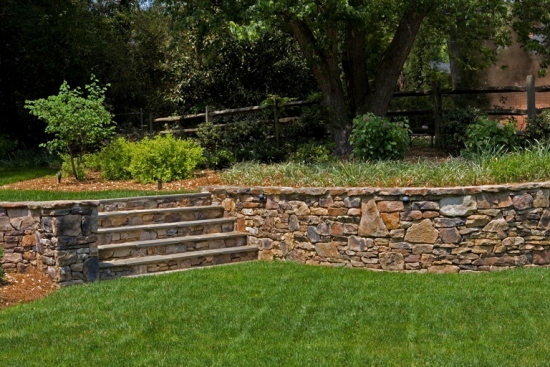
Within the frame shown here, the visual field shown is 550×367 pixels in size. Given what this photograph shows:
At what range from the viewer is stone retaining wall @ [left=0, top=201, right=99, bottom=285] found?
7.91 meters

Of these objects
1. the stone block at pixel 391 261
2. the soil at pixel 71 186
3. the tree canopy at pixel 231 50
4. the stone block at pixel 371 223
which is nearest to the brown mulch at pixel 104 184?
the soil at pixel 71 186

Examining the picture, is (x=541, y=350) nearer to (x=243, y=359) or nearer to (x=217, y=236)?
(x=243, y=359)

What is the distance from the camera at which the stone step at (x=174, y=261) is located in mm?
8414

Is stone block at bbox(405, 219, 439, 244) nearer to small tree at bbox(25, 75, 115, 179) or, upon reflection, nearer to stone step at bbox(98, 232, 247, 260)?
stone step at bbox(98, 232, 247, 260)

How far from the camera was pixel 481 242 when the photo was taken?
26.5ft

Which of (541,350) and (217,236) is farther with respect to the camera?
(217,236)

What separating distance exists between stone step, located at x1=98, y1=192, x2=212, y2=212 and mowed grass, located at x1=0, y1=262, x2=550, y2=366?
1.78 m

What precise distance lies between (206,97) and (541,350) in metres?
13.1

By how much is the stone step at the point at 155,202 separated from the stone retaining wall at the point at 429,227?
71.0 inches

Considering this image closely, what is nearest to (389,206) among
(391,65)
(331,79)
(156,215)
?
(156,215)

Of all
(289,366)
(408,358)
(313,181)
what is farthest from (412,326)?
(313,181)

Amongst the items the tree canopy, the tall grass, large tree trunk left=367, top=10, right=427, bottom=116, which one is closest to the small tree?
the tree canopy

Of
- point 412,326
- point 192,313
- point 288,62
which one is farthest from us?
point 288,62

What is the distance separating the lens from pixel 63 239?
7.93 metres
